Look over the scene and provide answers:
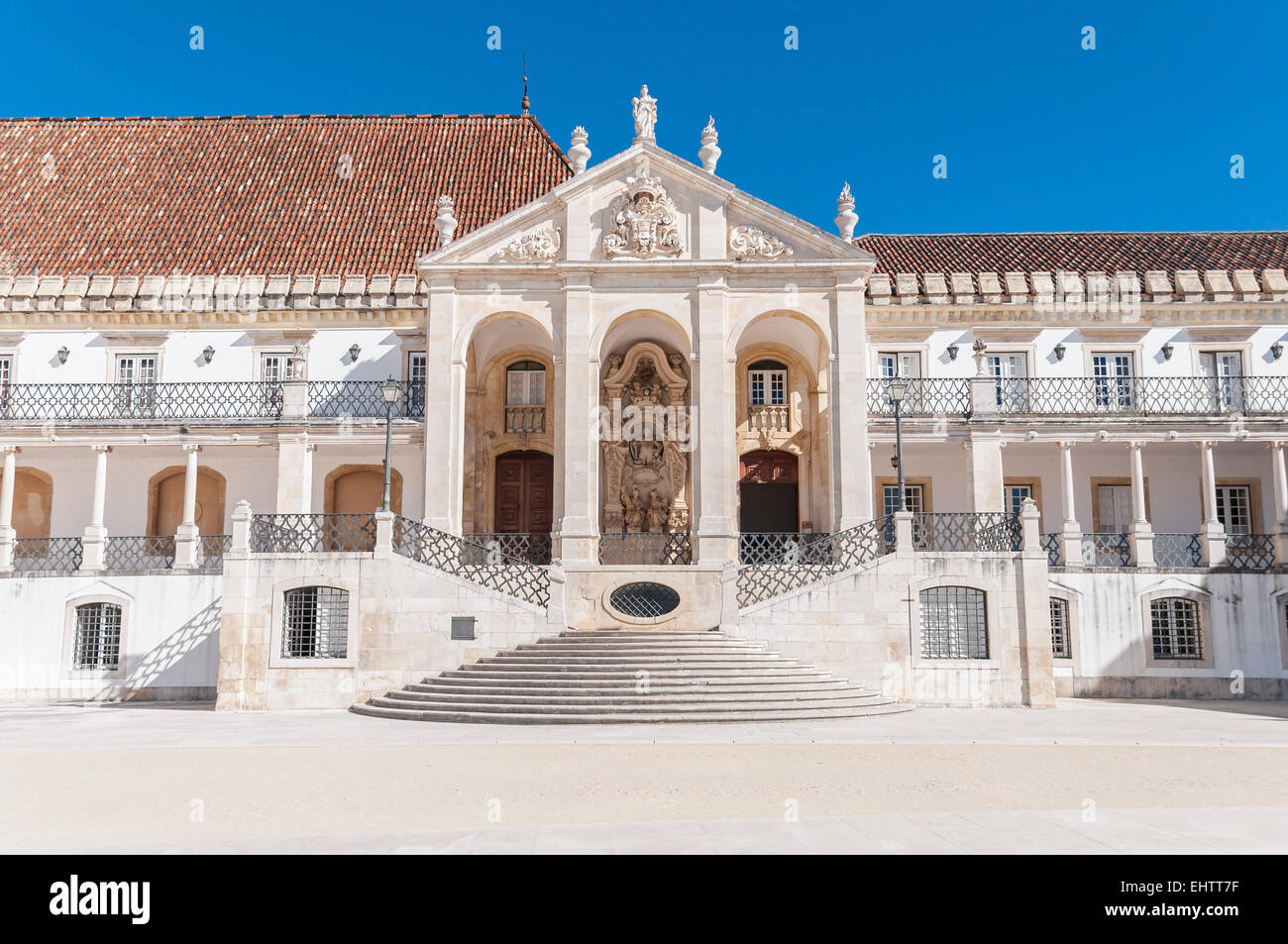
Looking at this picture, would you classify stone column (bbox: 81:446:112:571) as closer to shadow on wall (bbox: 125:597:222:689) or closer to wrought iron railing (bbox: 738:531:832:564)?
shadow on wall (bbox: 125:597:222:689)

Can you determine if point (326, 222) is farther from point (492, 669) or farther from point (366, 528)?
point (492, 669)

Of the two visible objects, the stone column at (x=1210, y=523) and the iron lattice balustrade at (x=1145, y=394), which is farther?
the iron lattice balustrade at (x=1145, y=394)

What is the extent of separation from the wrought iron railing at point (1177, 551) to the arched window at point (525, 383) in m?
15.5

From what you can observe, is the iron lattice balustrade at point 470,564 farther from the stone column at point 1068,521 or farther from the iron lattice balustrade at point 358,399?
the stone column at point 1068,521

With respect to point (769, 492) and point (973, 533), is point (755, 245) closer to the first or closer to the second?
point (769, 492)

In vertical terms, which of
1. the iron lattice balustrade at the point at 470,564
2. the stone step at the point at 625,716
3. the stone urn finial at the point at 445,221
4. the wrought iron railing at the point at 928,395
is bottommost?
Result: the stone step at the point at 625,716

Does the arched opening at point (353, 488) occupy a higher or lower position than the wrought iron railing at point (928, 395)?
lower

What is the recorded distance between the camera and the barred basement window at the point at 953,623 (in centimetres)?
1970

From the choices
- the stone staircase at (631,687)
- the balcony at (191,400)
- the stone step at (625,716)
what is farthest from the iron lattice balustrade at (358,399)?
the stone step at (625,716)

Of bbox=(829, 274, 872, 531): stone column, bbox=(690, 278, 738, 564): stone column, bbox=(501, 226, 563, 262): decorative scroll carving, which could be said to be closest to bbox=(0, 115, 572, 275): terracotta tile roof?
bbox=(501, 226, 563, 262): decorative scroll carving

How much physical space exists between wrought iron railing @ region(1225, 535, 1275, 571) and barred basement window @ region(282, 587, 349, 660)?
63.2 feet

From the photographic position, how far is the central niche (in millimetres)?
25812

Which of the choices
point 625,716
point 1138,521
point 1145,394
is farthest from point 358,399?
point 1145,394
